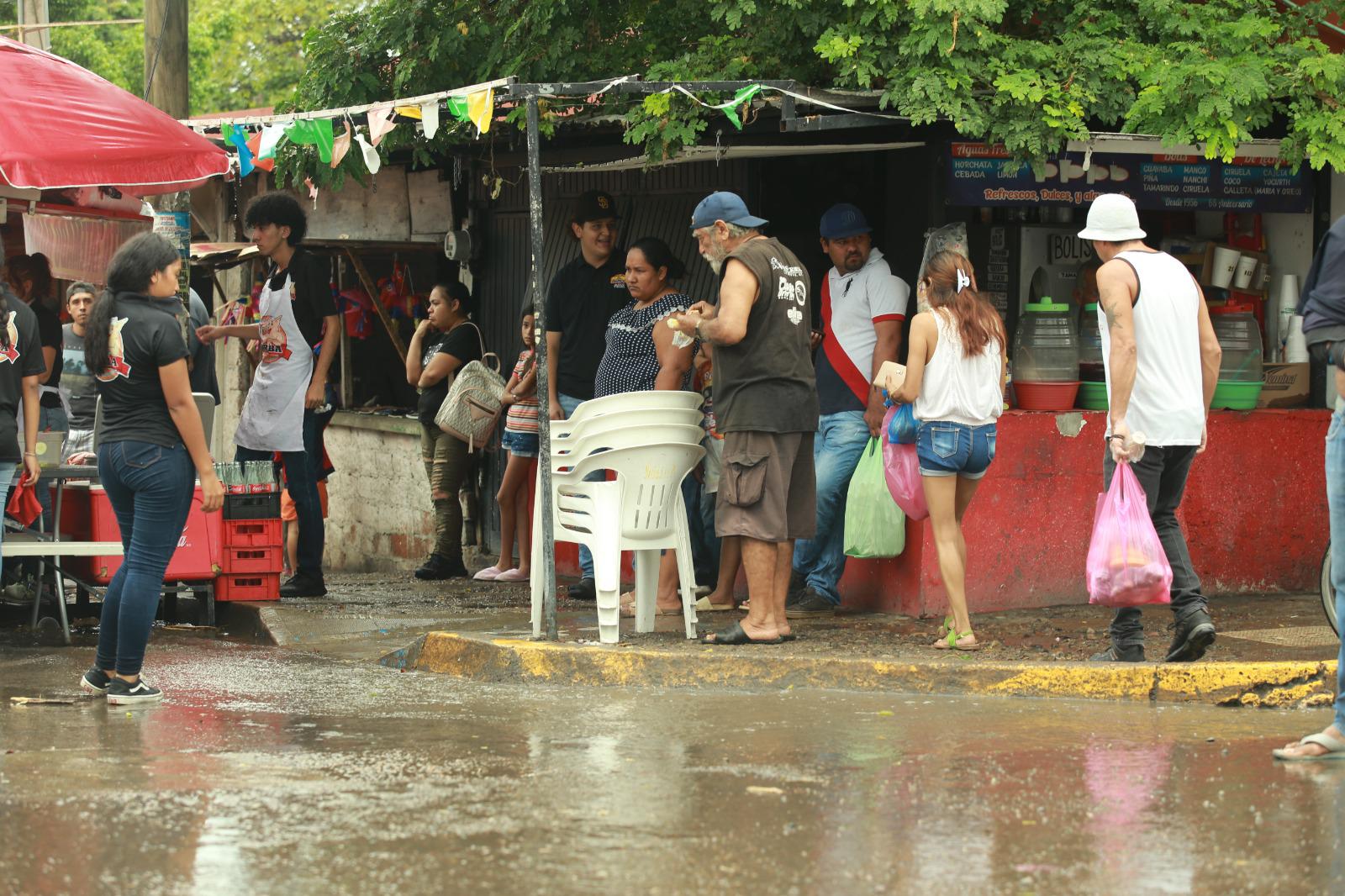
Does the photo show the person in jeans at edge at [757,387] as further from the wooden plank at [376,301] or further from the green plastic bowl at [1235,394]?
the wooden plank at [376,301]

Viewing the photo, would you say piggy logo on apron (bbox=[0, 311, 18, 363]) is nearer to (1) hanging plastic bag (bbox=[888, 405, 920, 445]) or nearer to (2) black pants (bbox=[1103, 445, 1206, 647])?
(1) hanging plastic bag (bbox=[888, 405, 920, 445])

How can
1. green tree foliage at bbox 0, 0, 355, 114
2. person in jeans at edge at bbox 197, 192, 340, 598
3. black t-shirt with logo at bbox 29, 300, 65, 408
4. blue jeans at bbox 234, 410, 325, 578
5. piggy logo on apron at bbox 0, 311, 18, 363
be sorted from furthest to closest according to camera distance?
green tree foliage at bbox 0, 0, 355, 114 < blue jeans at bbox 234, 410, 325, 578 < person in jeans at edge at bbox 197, 192, 340, 598 < black t-shirt with logo at bbox 29, 300, 65, 408 < piggy logo on apron at bbox 0, 311, 18, 363

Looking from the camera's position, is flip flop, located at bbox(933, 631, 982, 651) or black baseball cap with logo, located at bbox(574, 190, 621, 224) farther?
black baseball cap with logo, located at bbox(574, 190, 621, 224)

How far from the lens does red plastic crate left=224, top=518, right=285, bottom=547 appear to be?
9711mm

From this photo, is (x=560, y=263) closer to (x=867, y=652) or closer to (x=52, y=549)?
(x=52, y=549)

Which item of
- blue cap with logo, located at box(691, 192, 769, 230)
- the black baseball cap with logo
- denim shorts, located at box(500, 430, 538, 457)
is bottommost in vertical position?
denim shorts, located at box(500, 430, 538, 457)

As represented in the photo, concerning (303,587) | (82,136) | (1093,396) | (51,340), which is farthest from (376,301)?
(1093,396)

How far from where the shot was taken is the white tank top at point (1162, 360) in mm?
6910

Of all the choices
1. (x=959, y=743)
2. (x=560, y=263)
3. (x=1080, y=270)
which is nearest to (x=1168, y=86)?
(x=1080, y=270)

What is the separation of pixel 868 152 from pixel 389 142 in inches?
106

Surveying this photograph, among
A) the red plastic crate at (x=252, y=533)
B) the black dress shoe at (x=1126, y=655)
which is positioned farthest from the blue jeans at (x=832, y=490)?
the red plastic crate at (x=252, y=533)

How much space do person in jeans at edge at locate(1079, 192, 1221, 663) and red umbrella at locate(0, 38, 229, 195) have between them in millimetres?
4893

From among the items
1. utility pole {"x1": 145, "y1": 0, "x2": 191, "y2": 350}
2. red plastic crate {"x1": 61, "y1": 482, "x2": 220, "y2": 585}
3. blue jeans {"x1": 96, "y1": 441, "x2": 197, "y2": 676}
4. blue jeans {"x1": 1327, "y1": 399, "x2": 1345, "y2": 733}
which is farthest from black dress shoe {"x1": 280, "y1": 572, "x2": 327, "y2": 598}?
blue jeans {"x1": 1327, "y1": 399, "x2": 1345, "y2": 733}

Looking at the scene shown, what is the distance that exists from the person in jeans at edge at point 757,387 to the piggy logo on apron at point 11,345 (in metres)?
2.92
